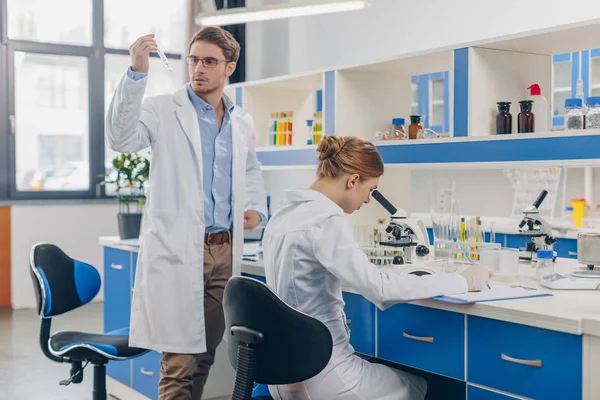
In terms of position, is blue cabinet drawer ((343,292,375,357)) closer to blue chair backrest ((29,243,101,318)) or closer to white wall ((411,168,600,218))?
blue chair backrest ((29,243,101,318))

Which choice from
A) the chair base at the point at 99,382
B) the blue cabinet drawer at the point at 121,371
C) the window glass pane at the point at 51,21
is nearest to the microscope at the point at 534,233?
the chair base at the point at 99,382

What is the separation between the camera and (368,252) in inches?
105

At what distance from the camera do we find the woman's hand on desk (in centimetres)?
208

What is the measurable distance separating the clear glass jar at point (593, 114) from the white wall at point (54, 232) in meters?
4.87

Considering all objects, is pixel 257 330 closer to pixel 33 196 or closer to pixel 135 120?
pixel 135 120

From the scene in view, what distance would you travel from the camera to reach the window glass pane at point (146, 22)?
22.0 ft

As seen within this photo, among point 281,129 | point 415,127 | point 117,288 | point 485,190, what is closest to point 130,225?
point 117,288

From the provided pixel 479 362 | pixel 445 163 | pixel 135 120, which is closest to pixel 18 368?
pixel 135 120

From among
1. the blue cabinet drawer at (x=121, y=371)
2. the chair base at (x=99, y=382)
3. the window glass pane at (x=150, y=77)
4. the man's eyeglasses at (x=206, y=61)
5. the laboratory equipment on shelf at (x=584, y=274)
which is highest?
the window glass pane at (x=150, y=77)

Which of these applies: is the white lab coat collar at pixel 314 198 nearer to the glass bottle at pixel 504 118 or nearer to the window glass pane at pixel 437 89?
the glass bottle at pixel 504 118

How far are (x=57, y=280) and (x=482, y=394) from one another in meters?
1.61

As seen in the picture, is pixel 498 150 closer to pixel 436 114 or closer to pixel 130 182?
pixel 130 182

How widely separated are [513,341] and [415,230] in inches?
44.4

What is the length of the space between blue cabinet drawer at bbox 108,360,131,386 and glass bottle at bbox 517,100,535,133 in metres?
2.10
